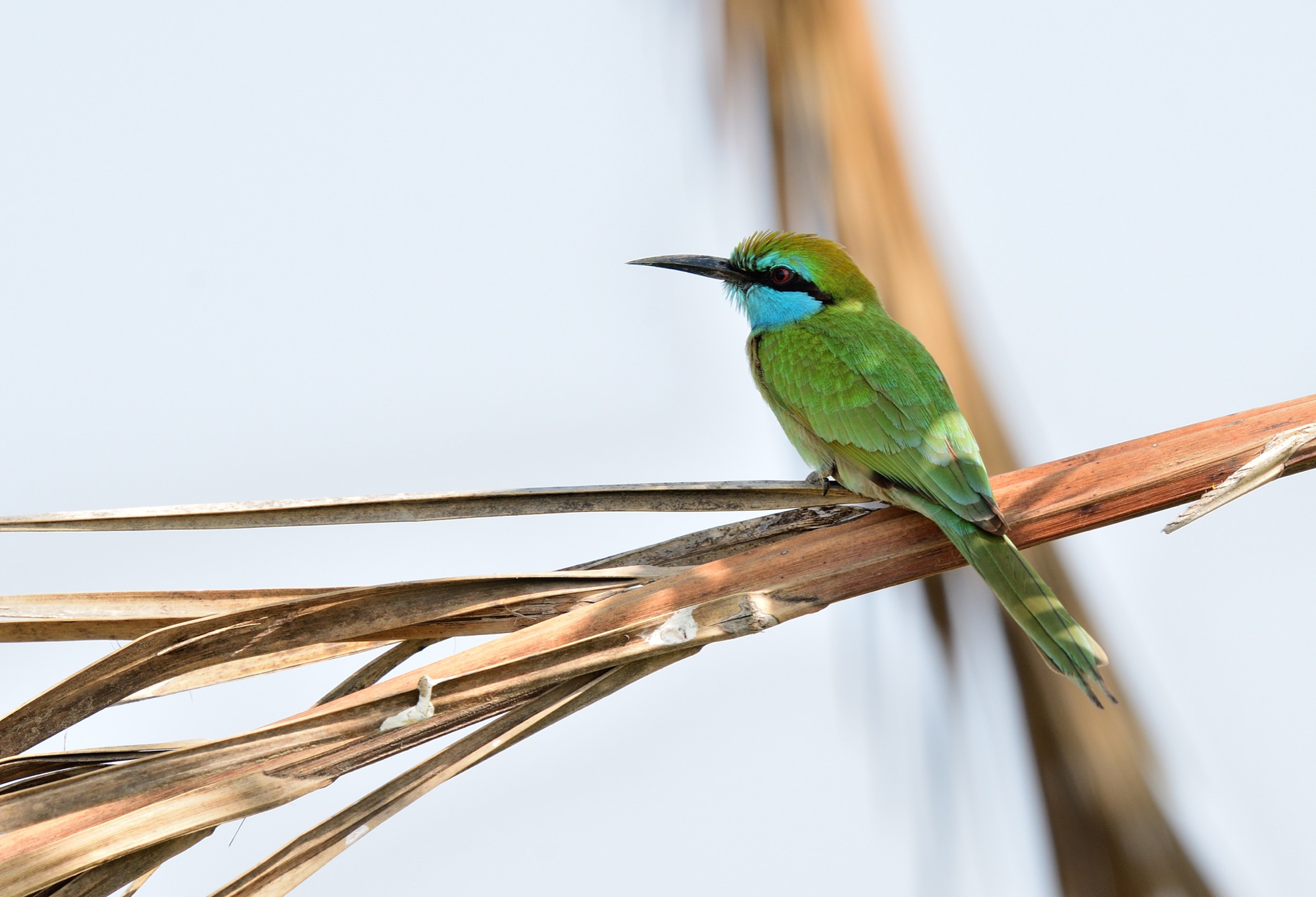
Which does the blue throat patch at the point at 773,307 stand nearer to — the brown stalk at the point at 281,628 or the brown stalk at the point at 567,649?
the brown stalk at the point at 567,649

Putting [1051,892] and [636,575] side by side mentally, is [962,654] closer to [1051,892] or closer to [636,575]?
[1051,892]

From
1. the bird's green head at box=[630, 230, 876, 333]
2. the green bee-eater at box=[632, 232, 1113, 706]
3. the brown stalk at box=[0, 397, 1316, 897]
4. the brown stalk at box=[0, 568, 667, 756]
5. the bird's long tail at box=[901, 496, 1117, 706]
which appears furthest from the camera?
the bird's green head at box=[630, 230, 876, 333]

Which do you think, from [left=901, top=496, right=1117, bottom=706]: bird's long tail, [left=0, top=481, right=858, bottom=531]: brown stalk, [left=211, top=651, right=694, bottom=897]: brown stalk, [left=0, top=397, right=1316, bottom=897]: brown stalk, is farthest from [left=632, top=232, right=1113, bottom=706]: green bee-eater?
[left=211, top=651, right=694, bottom=897]: brown stalk

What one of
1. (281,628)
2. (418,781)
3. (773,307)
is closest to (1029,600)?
(418,781)

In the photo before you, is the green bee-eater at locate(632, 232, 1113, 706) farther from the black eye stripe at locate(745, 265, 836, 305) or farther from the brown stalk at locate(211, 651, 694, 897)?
the brown stalk at locate(211, 651, 694, 897)

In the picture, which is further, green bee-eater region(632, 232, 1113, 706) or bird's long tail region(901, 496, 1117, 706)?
green bee-eater region(632, 232, 1113, 706)

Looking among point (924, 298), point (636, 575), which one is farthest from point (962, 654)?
point (636, 575)

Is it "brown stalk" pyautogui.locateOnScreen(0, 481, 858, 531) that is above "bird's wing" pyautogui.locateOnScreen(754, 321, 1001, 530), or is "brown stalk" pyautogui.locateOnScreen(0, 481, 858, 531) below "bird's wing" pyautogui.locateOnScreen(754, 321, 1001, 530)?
below
